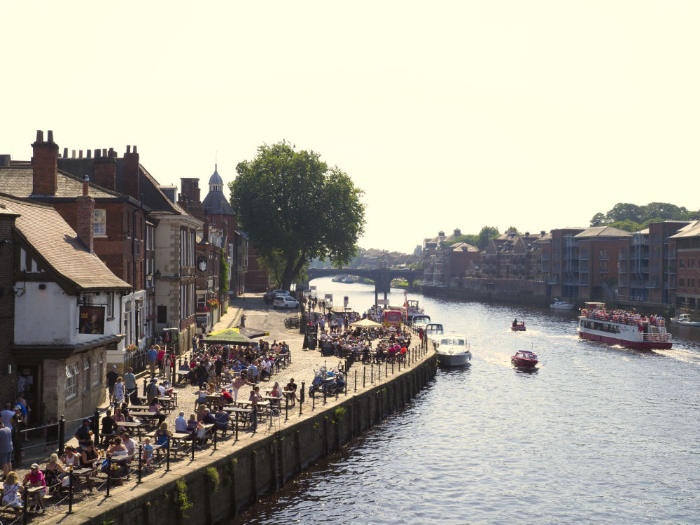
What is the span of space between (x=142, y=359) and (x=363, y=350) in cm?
1776

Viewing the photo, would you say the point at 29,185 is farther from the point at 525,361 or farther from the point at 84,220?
the point at 525,361

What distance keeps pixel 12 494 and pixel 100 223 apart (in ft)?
84.0

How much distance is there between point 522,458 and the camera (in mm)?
37688

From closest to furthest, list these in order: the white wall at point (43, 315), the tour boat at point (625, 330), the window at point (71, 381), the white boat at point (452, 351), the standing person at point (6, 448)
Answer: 1. the standing person at point (6, 448)
2. the white wall at point (43, 315)
3. the window at point (71, 381)
4. the white boat at point (452, 351)
5. the tour boat at point (625, 330)

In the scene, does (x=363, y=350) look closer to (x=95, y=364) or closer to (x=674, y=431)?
(x=674, y=431)

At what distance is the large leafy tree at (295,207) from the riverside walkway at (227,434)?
4515 cm

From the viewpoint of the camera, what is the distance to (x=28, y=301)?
92.9 ft

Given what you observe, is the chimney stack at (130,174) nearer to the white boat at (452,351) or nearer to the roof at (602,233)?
the white boat at (452,351)

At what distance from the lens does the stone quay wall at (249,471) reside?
20656 mm

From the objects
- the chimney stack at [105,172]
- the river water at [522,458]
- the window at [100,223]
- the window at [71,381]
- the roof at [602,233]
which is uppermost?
the roof at [602,233]

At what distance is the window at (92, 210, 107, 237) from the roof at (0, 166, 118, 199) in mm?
1172

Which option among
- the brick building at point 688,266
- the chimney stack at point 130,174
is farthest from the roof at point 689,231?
the chimney stack at point 130,174

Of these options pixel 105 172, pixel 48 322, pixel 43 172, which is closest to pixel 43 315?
pixel 48 322

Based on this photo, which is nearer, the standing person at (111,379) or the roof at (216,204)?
the standing person at (111,379)
